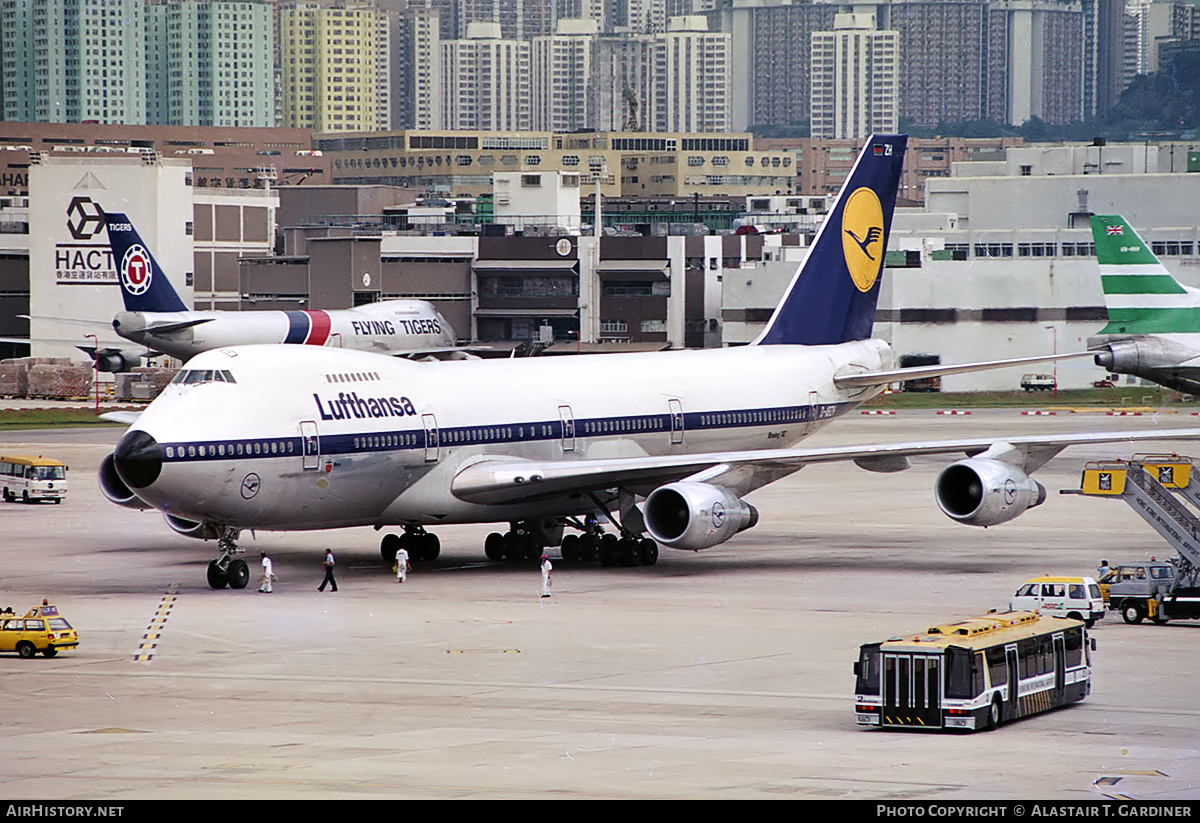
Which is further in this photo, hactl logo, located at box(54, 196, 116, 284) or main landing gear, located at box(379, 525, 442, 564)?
hactl logo, located at box(54, 196, 116, 284)

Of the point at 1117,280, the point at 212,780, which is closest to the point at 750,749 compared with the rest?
the point at 212,780

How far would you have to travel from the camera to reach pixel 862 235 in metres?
56.2

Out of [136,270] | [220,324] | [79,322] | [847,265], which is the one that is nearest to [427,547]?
[847,265]

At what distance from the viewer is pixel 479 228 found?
509ft

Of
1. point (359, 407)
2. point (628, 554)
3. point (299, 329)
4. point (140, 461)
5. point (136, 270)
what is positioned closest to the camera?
point (140, 461)

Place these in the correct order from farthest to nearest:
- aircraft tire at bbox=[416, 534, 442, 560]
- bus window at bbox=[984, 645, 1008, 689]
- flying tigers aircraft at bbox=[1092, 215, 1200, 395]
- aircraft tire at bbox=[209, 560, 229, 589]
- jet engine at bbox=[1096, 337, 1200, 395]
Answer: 1. flying tigers aircraft at bbox=[1092, 215, 1200, 395]
2. jet engine at bbox=[1096, 337, 1200, 395]
3. aircraft tire at bbox=[416, 534, 442, 560]
4. aircraft tire at bbox=[209, 560, 229, 589]
5. bus window at bbox=[984, 645, 1008, 689]

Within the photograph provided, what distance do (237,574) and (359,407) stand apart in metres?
4.75

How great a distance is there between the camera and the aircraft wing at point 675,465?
1768 inches

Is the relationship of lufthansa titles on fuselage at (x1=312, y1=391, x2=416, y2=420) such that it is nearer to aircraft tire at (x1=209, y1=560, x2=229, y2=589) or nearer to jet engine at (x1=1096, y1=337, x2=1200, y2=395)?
aircraft tire at (x1=209, y1=560, x2=229, y2=589)

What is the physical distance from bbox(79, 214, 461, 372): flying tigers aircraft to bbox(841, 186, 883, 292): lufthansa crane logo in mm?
50122

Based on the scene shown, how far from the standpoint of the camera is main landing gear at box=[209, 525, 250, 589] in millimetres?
42719

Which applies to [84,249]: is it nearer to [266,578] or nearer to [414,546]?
[414,546]

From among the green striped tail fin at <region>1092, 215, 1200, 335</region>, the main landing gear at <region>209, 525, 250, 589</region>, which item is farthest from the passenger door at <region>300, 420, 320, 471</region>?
the green striped tail fin at <region>1092, 215, 1200, 335</region>

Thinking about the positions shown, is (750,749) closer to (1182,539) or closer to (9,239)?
(1182,539)
